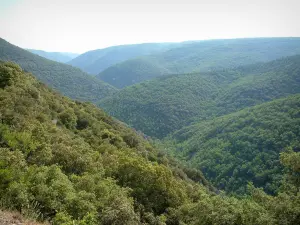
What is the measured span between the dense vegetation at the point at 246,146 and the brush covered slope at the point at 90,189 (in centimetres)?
8105

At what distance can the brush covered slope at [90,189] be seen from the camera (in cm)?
1292

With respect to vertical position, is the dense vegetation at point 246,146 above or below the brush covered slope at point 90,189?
below

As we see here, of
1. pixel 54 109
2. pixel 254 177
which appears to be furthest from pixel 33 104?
pixel 254 177

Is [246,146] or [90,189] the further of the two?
[246,146]

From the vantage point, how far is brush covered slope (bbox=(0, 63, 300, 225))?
12922 mm

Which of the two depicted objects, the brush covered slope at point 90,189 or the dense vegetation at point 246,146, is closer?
the brush covered slope at point 90,189

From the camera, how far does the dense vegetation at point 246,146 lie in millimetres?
103125

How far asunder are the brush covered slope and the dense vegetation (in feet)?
266

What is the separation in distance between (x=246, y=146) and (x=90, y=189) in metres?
114

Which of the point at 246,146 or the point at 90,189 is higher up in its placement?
the point at 90,189

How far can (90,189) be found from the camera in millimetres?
17359

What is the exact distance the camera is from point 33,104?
32.5 metres

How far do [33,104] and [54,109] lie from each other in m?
9.40

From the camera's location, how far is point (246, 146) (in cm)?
11938
